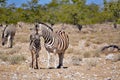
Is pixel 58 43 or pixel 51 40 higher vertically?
pixel 51 40

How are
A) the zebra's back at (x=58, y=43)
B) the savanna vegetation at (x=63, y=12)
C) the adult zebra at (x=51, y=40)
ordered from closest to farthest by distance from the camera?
the adult zebra at (x=51, y=40) < the zebra's back at (x=58, y=43) < the savanna vegetation at (x=63, y=12)

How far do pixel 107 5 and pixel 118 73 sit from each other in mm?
20625

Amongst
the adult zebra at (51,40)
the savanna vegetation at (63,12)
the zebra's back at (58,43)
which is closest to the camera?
the adult zebra at (51,40)

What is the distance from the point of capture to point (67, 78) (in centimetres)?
1423

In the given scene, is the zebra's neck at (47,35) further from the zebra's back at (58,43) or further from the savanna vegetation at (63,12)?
the savanna vegetation at (63,12)

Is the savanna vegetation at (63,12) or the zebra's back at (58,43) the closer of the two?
the zebra's back at (58,43)

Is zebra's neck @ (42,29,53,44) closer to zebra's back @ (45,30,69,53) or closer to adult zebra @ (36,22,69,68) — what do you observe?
adult zebra @ (36,22,69,68)

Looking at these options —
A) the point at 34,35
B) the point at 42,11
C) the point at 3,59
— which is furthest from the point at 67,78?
the point at 42,11

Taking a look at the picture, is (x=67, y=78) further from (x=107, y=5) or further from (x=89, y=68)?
(x=107, y=5)

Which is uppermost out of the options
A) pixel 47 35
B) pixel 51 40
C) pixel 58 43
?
pixel 47 35

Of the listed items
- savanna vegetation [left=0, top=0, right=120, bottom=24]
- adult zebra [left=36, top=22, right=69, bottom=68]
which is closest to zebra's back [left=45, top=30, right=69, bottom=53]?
adult zebra [left=36, top=22, right=69, bottom=68]

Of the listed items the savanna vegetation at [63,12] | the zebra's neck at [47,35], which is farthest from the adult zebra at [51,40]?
the savanna vegetation at [63,12]

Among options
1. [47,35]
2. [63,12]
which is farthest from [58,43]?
[63,12]

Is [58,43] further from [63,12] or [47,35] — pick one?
[63,12]
